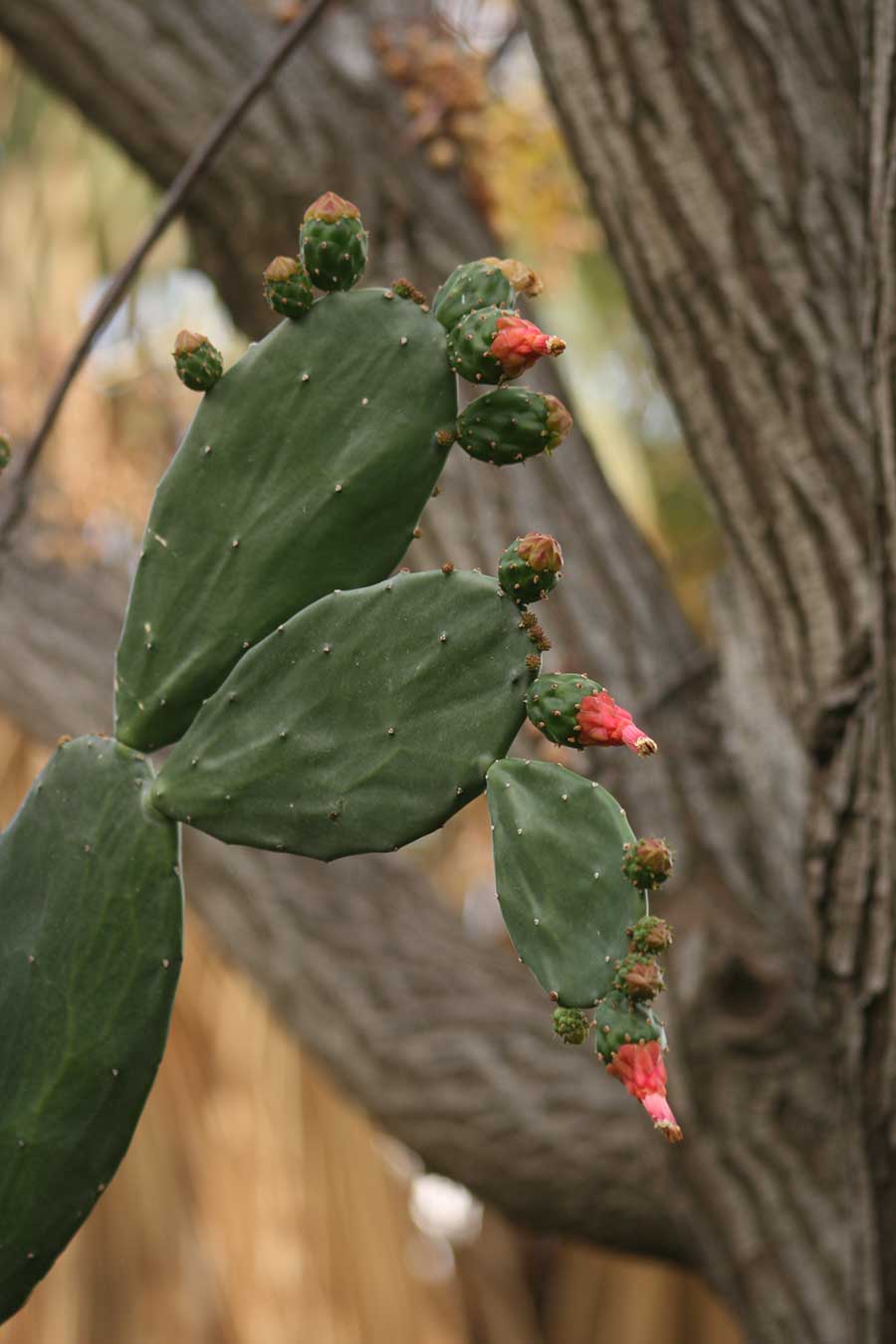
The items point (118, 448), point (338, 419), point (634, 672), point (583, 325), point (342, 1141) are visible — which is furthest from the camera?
point (583, 325)

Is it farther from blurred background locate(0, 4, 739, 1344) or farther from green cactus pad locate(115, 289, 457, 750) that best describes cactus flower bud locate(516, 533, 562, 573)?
blurred background locate(0, 4, 739, 1344)

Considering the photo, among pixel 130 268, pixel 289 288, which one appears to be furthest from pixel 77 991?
pixel 130 268

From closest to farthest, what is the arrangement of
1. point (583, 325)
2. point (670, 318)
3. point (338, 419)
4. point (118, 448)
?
point (338, 419)
point (670, 318)
point (118, 448)
point (583, 325)

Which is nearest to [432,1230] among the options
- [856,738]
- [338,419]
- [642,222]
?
[856,738]

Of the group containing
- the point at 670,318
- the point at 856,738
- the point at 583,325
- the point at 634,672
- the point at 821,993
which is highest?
the point at 583,325

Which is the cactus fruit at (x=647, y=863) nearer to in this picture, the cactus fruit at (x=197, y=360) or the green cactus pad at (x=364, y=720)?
the green cactus pad at (x=364, y=720)

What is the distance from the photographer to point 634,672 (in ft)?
6.34

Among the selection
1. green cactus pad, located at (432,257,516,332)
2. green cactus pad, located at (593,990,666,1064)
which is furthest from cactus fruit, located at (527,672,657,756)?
green cactus pad, located at (432,257,516,332)

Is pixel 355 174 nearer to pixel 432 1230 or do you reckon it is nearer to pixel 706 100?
pixel 706 100

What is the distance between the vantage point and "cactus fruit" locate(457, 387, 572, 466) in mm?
794

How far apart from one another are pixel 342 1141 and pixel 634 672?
1.80 metres

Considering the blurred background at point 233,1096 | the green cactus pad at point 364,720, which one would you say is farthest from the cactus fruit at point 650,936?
the blurred background at point 233,1096

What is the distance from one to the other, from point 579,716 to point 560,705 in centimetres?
1

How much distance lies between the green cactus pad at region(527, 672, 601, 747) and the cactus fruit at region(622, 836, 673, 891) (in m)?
0.02
